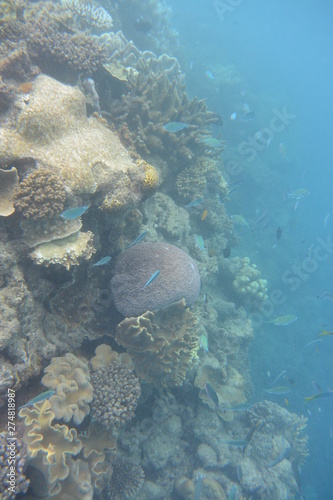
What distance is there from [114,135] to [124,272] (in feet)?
9.03

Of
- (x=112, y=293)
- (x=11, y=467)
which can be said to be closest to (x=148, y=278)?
(x=112, y=293)

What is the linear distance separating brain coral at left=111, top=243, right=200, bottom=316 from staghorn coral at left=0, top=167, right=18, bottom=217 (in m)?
2.03

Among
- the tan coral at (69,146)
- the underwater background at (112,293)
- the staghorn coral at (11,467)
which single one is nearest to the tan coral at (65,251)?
the underwater background at (112,293)

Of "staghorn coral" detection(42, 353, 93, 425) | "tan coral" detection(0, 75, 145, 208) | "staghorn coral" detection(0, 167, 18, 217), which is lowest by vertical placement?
"staghorn coral" detection(42, 353, 93, 425)

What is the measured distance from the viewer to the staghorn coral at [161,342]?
4286mm

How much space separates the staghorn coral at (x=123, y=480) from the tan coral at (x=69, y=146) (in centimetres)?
489

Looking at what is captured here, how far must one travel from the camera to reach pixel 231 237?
12055 millimetres

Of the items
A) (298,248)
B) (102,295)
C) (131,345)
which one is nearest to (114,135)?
(102,295)

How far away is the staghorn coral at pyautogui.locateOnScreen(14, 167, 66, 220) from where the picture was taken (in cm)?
326

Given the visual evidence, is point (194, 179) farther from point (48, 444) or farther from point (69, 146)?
point (48, 444)

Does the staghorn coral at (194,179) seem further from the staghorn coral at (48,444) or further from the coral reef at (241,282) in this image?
the staghorn coral at (48,444)

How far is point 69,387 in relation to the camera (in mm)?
3348

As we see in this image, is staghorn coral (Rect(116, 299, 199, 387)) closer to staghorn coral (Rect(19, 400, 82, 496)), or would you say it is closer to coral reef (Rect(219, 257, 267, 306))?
staghorn coral (Rect(19, 400, 82, 496))

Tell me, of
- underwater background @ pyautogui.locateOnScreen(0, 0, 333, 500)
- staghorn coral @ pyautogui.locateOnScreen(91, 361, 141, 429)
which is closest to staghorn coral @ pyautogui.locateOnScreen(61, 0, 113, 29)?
underwater background @ pyautogui.locateOnScreen(0, 0, 333, 500)
